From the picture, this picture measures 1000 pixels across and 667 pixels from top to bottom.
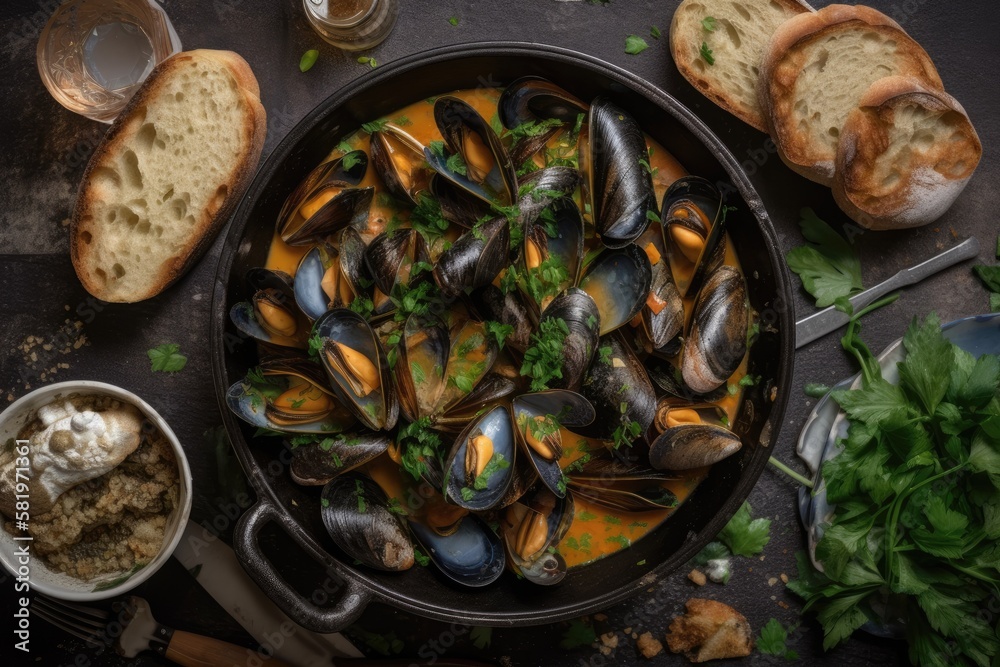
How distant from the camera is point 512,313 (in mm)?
2477

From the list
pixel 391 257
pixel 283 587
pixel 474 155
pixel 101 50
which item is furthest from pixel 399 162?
pixel 283 587

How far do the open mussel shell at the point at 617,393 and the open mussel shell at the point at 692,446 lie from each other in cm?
10

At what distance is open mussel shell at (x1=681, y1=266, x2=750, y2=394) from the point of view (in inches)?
99.6

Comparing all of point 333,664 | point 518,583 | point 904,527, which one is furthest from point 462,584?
point 904,527

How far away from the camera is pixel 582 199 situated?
266cm

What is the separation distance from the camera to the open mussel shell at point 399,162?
2580 mm

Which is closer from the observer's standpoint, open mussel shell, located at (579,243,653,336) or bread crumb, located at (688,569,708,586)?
open mussel shell, located at (579,243,653,336)

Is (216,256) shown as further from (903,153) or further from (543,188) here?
(903,153)

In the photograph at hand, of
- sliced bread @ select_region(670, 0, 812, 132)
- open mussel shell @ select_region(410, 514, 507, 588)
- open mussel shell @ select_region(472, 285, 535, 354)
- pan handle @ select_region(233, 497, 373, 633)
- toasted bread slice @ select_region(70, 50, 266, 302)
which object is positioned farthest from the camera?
sliced bread @ select_region(670, 0, 812, 132)

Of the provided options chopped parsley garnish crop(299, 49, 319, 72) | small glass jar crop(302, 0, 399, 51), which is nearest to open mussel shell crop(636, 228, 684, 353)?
small glass jar crop(302, 0, 399, 51)

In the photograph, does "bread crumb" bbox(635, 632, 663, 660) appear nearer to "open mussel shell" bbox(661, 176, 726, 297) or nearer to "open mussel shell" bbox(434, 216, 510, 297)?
"open mussel shell" bbox(661, 176, 726, 297)

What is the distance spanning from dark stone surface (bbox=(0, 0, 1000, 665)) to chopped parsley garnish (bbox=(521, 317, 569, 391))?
1.05 m

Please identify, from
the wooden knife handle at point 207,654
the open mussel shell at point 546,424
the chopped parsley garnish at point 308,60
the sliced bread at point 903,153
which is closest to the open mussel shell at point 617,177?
the open mussel shell at point 546,424

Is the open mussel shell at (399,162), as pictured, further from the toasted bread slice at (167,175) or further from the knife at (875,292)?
the knife at (875,292)
